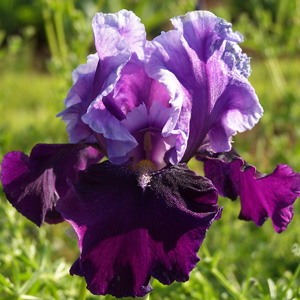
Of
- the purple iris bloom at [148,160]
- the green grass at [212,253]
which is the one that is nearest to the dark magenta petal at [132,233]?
the purple iris bloom at [148,160]

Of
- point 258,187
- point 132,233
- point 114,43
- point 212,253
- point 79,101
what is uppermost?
point 114,43

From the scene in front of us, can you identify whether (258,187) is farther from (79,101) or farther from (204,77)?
(79,101)

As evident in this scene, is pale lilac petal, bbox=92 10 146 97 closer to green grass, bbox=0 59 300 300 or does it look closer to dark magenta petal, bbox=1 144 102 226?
dark magenta petal, bbox=1 144 102 226

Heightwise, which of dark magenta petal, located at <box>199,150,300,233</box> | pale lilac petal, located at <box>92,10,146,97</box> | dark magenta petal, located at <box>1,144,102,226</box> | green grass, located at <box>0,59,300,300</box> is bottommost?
green grass, located at <box>0,59,300,300</box>

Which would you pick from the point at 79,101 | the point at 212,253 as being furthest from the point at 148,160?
the point at 212,253

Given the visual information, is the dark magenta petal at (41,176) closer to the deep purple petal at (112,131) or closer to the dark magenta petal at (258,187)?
the deep purple petal at (112,131)

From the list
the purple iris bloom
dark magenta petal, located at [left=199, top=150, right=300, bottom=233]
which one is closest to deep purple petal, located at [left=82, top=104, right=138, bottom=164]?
the purple iris bloom

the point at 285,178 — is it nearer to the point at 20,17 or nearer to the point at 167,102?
the point at 167,102
